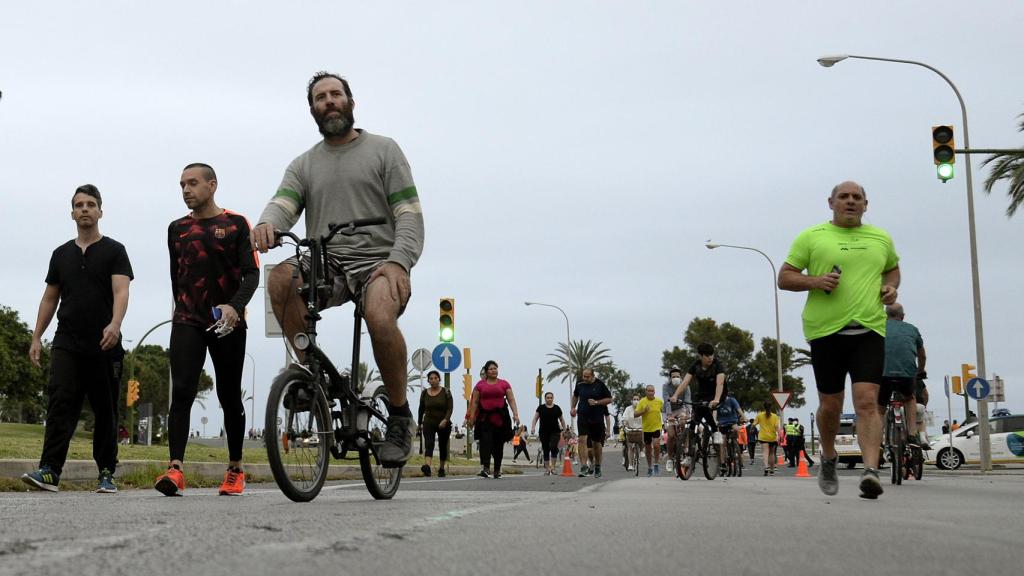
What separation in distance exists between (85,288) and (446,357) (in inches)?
528

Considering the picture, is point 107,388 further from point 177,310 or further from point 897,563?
point 897,563

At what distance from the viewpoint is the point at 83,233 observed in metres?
8.34

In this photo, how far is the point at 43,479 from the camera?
314 inches

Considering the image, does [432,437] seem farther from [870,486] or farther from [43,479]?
[870,486]

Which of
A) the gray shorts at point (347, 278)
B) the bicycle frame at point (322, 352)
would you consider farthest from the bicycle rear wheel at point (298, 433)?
the gray shorts at point (347, 278)

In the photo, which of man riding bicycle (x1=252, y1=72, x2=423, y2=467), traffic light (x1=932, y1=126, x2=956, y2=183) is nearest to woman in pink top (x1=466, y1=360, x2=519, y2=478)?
traffic light (x1=932, y1=126, x2=956, y2=183)

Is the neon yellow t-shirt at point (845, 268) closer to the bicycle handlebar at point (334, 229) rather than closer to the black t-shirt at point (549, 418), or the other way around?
the bicycle handlebar at point (334, 229)

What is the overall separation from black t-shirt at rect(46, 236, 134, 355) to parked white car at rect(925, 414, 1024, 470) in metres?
24.1

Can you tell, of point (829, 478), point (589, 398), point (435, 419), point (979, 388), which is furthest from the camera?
point (979, 388)

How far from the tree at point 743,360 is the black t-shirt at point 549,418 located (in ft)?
→ 220

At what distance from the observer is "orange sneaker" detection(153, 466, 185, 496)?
664 centimetres

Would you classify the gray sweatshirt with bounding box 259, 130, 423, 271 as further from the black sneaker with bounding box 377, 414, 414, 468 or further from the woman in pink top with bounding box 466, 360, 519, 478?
the woman in pink top with bounding box 466, 360, 519, 478

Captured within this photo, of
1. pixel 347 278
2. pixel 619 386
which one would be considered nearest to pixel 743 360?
pixel 619 386

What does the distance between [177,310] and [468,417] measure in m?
11.8
